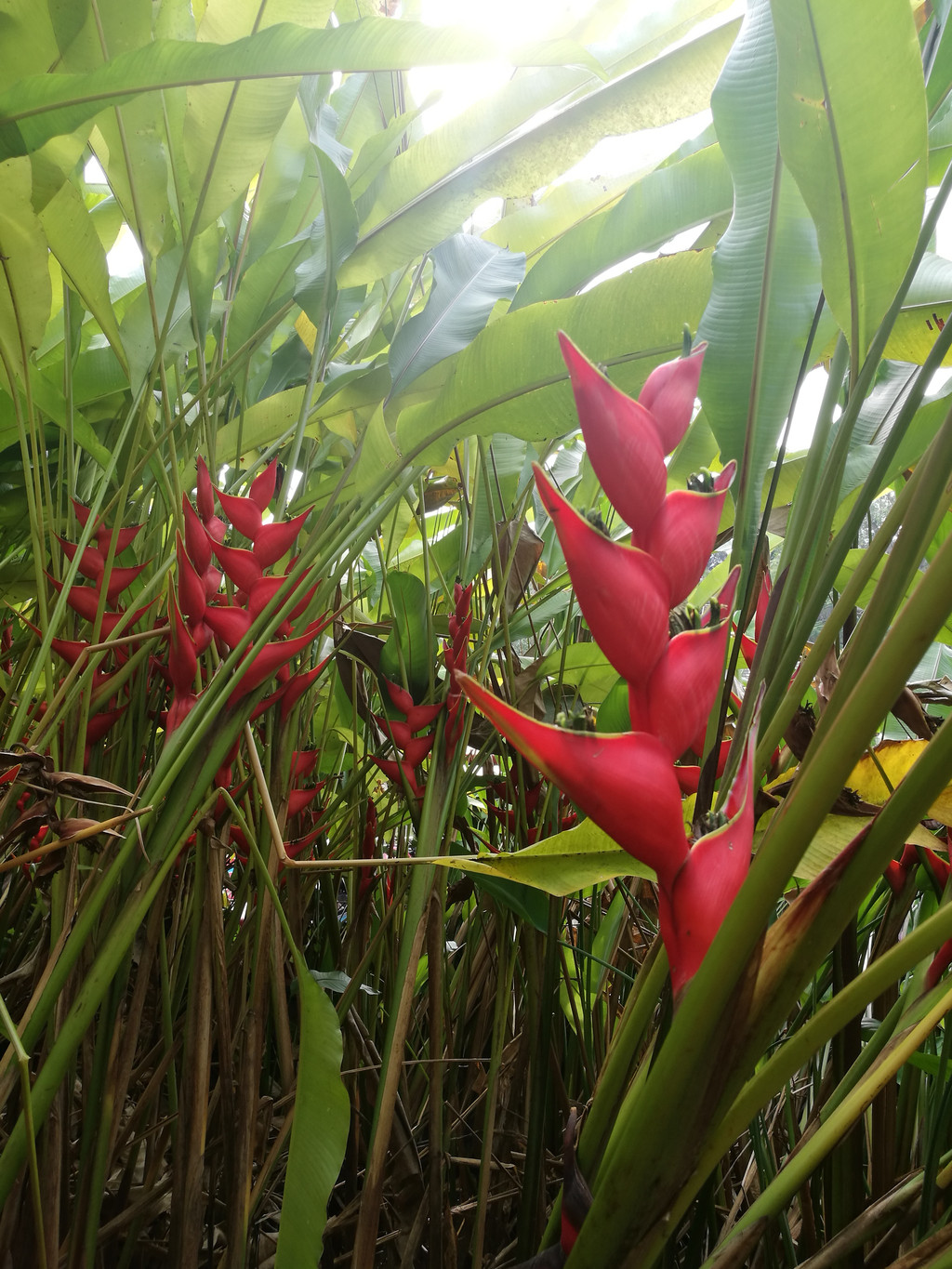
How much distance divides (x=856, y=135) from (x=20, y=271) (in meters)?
0.52

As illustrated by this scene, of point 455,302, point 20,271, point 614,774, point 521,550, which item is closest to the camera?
point 614,774

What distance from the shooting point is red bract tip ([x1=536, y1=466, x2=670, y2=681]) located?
0.25 metres

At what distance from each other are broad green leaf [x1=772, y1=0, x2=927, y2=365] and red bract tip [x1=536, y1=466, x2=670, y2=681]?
0.64ft

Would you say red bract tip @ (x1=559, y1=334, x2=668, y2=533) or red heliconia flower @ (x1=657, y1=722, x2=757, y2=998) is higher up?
red bract tip @ (x1=559, y1=334, x2=668, y2=533)

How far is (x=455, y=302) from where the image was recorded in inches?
25.8

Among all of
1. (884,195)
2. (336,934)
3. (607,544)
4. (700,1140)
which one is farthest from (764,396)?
(336,934)

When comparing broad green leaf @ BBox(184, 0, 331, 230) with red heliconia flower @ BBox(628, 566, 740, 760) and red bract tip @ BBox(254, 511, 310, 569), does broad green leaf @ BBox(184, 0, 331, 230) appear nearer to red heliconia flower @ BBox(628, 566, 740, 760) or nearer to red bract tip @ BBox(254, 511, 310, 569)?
red bract tip @ BBox(254, 511, 310, 569)

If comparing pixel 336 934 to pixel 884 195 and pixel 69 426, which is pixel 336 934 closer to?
pixel 69 426

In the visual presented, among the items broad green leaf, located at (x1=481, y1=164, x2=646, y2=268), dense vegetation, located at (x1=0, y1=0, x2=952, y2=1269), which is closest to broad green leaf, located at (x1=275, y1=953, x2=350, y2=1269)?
dense vegetation, located at (x1=0, y1=0, x2=952, y2=1269)

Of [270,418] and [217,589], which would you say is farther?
[270,418]

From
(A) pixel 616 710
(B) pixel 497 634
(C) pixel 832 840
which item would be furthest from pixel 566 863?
(B) pixel 497 634

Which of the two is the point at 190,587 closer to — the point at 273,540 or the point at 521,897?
the point at 273,540

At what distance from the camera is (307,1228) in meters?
0.39

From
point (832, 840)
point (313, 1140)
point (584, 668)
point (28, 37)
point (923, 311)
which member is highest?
point (28, 37)
